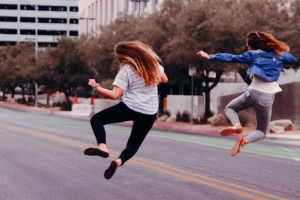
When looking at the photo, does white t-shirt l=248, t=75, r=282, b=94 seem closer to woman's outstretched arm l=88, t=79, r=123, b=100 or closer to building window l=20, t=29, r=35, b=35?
woman's outstretched arm l=88, t=79, r=123, b=100

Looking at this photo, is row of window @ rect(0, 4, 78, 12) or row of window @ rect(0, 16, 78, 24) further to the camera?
row of window @ rect(0, 4, 78, 12)

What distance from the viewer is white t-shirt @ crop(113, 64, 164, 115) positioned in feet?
13.0

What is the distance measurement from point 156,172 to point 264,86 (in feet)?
48.1

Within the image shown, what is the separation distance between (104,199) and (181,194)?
2.06m

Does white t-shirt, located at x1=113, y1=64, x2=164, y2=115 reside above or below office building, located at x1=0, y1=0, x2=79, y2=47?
below

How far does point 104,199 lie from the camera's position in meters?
A: 13.5

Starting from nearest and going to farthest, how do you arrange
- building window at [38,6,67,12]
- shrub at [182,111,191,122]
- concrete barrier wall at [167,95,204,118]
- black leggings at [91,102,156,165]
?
black leggings at [91,102,156,165] < shrub at [182,111,191,122] < concrete barrier wall at [167,95,204,118] < building window at [38,6,67,12]

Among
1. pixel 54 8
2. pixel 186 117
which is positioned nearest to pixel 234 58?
pixel 186 117

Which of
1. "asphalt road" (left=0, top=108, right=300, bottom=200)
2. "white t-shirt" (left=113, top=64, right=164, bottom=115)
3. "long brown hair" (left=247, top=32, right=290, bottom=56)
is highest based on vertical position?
"long brown hair" (left=247, top=32, right=290, bottom=56)

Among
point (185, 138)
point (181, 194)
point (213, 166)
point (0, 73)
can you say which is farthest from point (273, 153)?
point (0, 73)

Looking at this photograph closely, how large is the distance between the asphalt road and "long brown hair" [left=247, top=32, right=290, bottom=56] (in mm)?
10263

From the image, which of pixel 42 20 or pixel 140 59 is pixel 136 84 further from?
pixel 42 20

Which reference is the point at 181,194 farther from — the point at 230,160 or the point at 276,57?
the point at 276,57

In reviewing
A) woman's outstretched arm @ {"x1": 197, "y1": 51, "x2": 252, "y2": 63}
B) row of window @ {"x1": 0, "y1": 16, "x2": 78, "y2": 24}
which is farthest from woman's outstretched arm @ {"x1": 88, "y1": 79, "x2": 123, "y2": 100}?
row of window @ {"x1": 0, "y1": 16, "x2": 78, "y2": 24}
